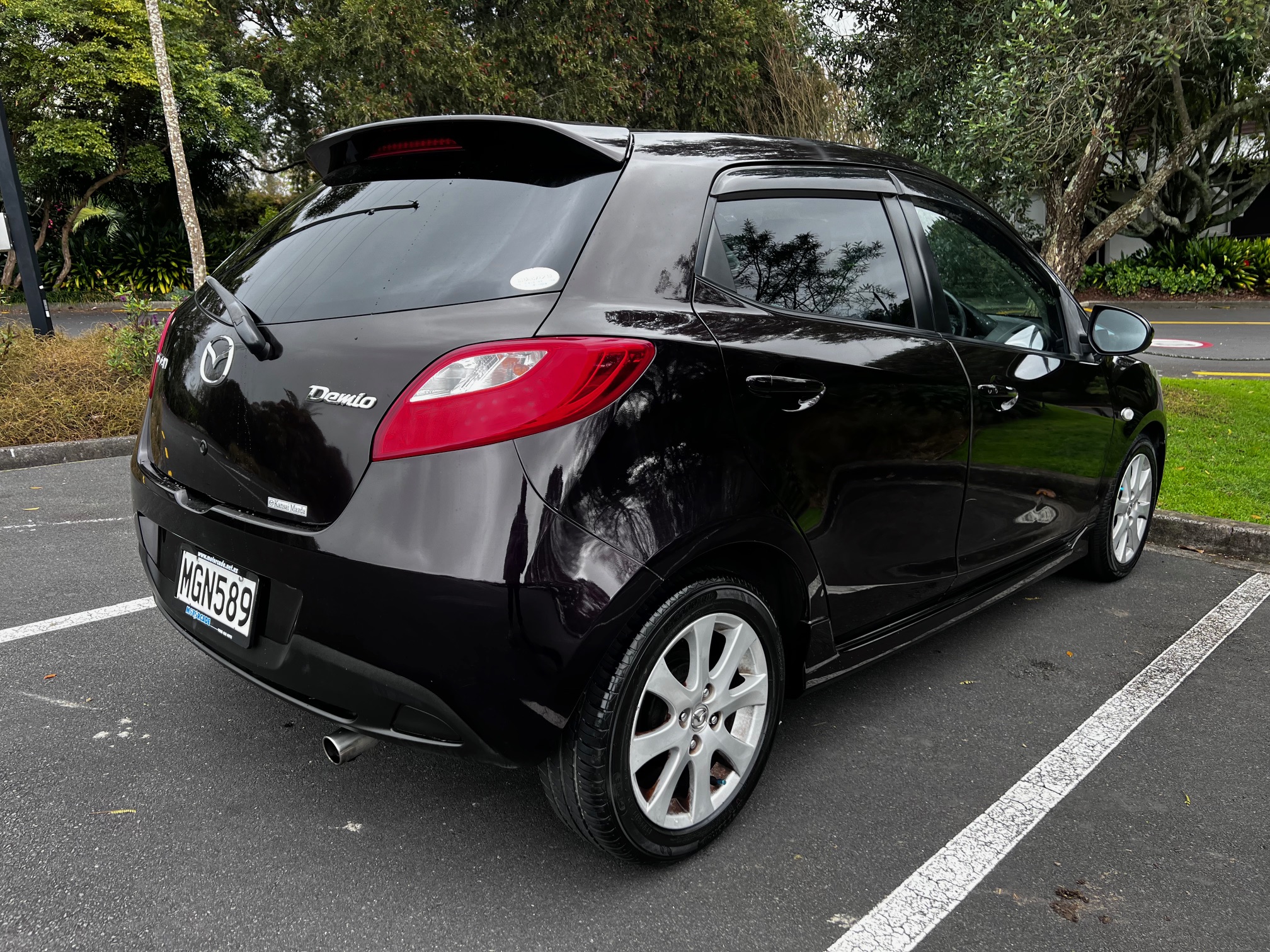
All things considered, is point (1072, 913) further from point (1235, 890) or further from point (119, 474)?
point (119, 474)

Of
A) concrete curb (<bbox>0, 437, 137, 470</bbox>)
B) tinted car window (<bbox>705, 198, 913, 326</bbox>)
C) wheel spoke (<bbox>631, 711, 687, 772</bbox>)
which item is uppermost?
tinted car window (<bbox>705, 198, 913, 326</bbox>)

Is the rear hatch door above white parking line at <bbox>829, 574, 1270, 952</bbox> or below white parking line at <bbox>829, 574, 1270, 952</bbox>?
above

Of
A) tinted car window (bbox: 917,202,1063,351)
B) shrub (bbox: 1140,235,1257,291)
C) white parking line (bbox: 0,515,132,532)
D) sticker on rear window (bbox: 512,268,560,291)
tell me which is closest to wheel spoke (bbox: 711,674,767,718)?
sticker on rear window (bbox: 512,268,560,291)

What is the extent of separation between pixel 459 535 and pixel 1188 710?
254cm

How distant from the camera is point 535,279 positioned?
6.60 feet

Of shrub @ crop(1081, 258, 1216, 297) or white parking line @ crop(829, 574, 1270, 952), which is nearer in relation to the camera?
white parking line @ crop(829, 574, 1270, 952)

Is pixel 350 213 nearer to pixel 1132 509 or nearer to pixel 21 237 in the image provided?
pixel 1132 509

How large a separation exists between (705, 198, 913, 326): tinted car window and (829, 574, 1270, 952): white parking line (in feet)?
4.40

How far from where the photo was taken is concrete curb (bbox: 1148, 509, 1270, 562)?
4637 millimetres

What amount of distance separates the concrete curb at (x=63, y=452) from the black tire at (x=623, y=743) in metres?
5.34

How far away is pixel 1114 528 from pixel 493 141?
318 cm

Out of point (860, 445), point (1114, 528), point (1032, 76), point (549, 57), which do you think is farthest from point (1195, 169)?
point (860, 445)

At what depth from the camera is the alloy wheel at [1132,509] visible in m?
4.11

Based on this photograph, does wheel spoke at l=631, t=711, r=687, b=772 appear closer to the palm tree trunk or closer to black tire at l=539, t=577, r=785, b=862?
black tire at l=539, t=577, r=785, b=862
